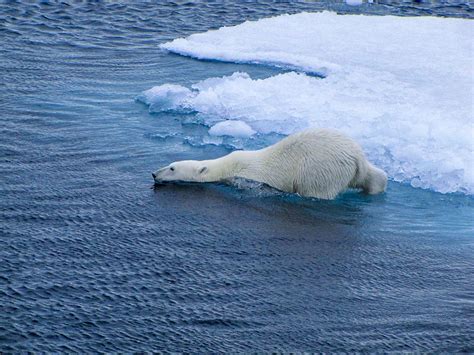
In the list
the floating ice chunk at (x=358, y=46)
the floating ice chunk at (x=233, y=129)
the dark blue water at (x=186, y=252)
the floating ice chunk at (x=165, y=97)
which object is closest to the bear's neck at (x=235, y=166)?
the dark blue water at (x=186, y=252)

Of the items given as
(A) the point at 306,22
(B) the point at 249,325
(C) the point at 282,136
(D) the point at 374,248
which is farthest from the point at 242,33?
(B) the point at 249,325

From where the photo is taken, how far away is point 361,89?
35.7ft

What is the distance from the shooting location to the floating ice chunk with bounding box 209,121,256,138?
378 inches

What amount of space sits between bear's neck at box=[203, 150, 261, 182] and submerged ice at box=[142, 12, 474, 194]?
1034mm

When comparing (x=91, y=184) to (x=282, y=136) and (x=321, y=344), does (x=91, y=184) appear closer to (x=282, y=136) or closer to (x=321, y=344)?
(x=282, y=136)

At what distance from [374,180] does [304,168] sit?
0.65 metres

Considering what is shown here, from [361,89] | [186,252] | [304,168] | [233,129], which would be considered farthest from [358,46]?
[186,252]

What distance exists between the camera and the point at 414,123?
31.1 ft

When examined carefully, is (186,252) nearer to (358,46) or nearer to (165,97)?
(165,97)

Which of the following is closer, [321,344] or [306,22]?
[321,344]

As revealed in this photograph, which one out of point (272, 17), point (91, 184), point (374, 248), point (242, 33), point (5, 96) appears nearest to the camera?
point (374, 248)

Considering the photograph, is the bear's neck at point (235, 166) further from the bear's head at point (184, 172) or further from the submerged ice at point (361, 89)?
the submerged ice at point (361, 89)

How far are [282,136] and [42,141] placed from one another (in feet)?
8.10

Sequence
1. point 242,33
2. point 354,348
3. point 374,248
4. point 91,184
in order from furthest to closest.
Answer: point 242,33 → point 91,184 → point 374,248 → point 354,348
